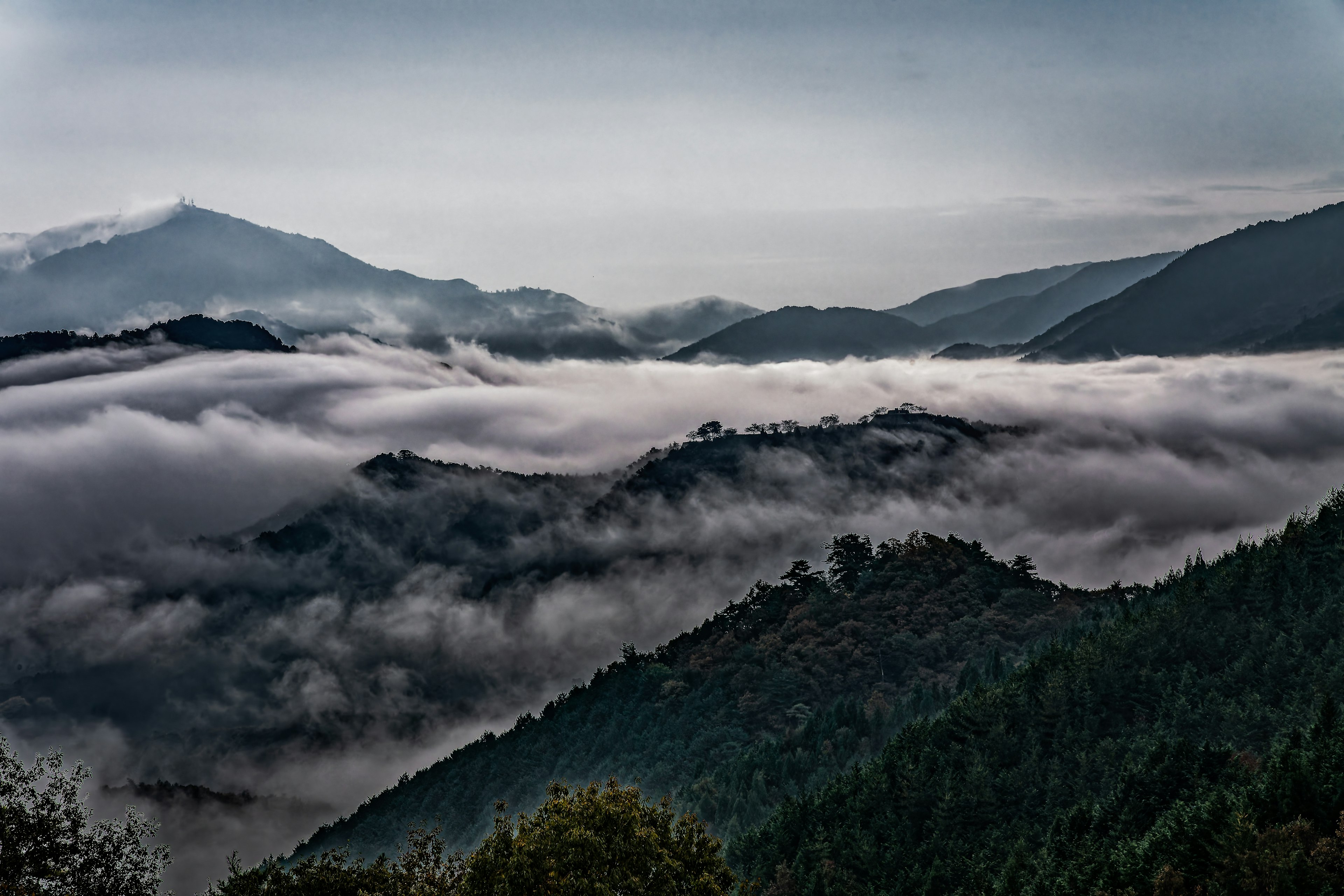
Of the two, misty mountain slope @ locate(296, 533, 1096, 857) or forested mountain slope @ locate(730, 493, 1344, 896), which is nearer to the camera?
forested mountain slope @ locate(730, 493, 1344, 896)

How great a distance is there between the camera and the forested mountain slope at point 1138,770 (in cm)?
6275

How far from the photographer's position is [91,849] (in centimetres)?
4197

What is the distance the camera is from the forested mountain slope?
6275cm

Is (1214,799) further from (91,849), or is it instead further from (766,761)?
(766,761)

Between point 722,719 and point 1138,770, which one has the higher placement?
point 1138,770

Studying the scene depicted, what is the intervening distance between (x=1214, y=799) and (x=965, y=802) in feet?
116

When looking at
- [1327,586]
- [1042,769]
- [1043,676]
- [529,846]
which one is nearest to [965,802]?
[1042,769]

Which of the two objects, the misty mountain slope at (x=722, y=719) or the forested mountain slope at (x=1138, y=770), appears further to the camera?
the misty mountain slope at (x=722, y=719)

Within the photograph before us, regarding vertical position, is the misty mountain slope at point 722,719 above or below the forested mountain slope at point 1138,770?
below

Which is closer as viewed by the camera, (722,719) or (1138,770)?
(1138,770)

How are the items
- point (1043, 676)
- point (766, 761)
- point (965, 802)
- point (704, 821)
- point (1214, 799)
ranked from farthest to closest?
point (766, 761) → point (704, 821) → point (1043, 676) → point (965, 802) → point (1214, 799)

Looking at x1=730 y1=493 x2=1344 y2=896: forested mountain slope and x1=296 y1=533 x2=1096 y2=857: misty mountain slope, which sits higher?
x1=730 y1=493 x2=1344 y2=896: forested mountain slope

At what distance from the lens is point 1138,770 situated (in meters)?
83.1

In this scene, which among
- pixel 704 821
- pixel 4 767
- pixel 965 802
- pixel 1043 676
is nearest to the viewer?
pixel 4 767
